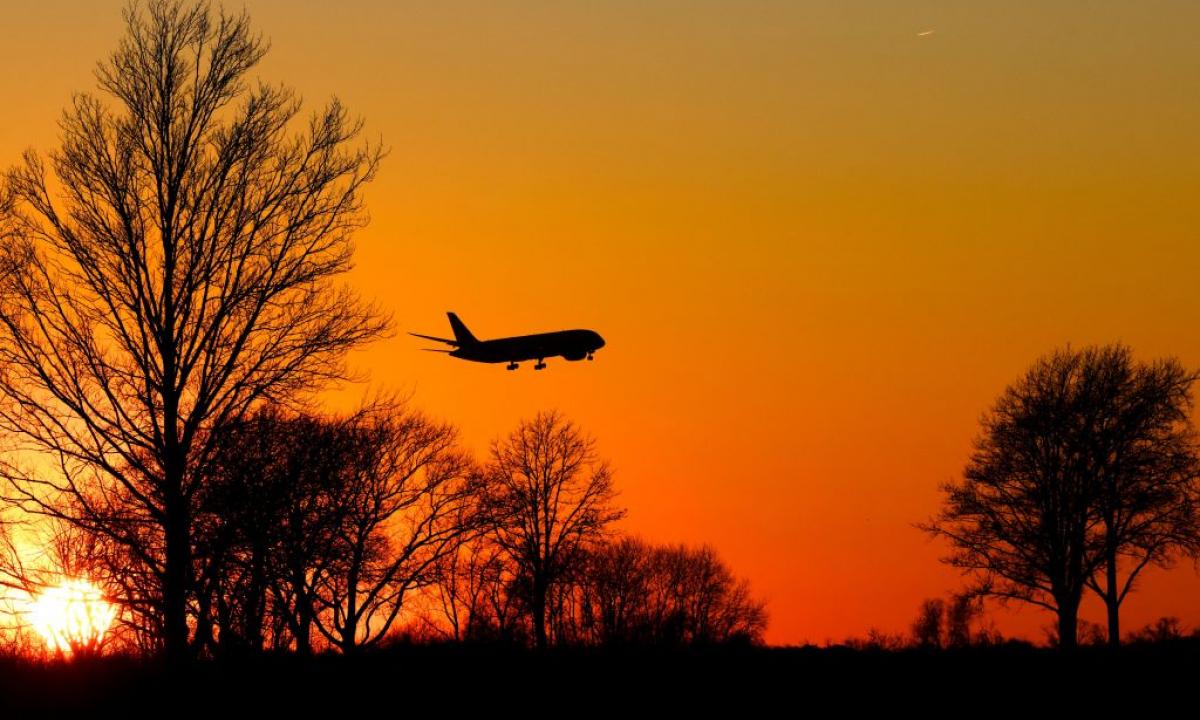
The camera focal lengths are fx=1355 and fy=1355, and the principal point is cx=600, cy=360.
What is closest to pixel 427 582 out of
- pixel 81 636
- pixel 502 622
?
pixel 502 622

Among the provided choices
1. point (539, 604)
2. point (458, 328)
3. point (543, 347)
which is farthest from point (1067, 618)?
point (458, 328)

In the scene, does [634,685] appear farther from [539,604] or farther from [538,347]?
[538,347]

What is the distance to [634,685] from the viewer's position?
1789 centimetres

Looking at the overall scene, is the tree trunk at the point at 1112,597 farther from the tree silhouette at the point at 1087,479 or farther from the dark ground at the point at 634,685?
the dark ground at the point at 634,685

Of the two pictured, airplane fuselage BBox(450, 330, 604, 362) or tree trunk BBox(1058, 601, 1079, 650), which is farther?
airplane fuselage BBox(450, 330, 604, 362)

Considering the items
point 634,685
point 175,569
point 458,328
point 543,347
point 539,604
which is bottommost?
point 634,685

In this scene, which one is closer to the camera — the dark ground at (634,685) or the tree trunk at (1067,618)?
the dark ground at (634,685)

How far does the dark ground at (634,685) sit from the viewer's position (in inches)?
661

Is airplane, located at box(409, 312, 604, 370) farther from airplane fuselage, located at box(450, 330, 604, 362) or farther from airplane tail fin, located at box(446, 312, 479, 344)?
airplane tail fin, located at box(446, 312, 479, 344)

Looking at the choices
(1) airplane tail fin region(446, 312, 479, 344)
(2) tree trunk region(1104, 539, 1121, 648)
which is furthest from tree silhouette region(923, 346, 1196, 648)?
(1) airplane tail fin region(446, 312, 479, 344)

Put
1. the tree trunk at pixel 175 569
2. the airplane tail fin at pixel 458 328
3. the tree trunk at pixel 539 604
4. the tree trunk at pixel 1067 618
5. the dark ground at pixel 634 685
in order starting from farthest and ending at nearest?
the airplane tail fin at pixel 458 328, the tree trunk at pixel 539 604, the tree trunk at pixel 1067 618, the tree trunk at pixel 175 569, the dark ground at pixel 634 685

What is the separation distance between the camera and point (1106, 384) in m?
46.1

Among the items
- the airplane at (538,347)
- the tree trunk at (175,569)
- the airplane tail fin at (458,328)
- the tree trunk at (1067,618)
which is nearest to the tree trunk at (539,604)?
the airplane at (538,347)

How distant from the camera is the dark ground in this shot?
16.8 metres
